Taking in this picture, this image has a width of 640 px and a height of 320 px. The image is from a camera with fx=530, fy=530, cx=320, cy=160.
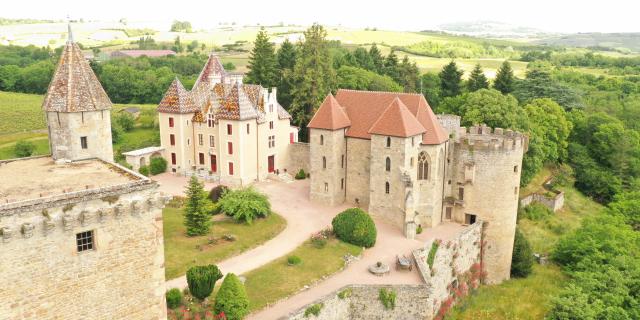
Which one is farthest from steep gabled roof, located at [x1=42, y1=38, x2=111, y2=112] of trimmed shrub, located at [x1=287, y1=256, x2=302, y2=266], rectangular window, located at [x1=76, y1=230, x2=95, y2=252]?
trimmed shrub, located at [x1=287, y1=256, x2=302, y2=266]

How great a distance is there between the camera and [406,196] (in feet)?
119

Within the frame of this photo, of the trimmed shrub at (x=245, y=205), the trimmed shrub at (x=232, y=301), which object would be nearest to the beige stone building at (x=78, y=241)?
the trimmed shrub at (x=232, y=301)

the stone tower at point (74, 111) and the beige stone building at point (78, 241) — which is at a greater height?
the stone tower at point (74, 111)

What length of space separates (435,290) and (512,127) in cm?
2374

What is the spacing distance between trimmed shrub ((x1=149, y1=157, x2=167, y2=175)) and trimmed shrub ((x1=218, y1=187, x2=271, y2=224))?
13870 millimetres

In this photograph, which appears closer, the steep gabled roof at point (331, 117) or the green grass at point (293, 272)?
the green grass at point (293, 272)

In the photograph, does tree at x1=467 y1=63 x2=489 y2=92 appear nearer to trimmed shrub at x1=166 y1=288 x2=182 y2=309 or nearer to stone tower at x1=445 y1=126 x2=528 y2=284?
stone tower at x1=445 y1=126 x2=528 y2=284

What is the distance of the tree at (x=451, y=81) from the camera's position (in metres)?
72.2

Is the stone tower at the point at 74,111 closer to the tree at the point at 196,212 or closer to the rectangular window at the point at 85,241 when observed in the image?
the rectangular window at the point at 85,241

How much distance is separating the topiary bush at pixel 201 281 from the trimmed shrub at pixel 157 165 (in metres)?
26.4

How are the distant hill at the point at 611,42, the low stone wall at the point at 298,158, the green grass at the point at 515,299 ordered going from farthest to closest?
the distant hill at the point at 611,42
the low stone wall at the point at 298,158
the green grass at the point at 515,299

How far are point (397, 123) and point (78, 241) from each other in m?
23.4

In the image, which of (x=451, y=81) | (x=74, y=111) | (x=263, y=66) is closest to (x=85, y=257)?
(x=74, y=111)

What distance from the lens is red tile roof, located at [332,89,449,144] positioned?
38.3m
